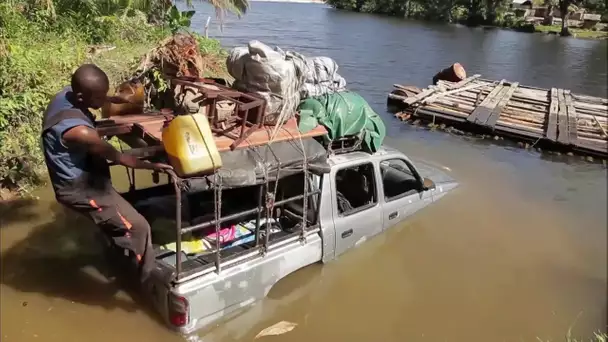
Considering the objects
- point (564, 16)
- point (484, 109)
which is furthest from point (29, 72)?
point (564, 16)

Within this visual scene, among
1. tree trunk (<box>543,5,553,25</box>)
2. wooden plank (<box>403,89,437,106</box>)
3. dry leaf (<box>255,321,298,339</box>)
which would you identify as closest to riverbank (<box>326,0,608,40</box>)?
tree trunk (<box>543,5,553,25</box>)

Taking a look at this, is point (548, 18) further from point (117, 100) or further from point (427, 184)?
point (117, 100)

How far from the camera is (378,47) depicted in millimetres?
29438

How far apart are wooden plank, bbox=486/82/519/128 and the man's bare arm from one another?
35.9 feet

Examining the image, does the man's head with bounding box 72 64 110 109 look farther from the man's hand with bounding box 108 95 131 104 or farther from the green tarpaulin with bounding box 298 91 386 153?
the green tarpaulin with bounding box 298 91 386 153

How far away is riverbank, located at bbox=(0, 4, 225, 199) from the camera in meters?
7.52

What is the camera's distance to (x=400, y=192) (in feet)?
23.3

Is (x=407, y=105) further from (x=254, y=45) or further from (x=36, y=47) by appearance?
(x=254, y=45)

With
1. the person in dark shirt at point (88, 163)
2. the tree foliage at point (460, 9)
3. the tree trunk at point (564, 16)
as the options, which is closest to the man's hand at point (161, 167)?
the person in dark shirt at point (88, 163)

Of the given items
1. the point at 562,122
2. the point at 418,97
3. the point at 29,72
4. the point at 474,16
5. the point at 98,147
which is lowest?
the point at 562,122

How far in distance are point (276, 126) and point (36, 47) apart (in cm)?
719

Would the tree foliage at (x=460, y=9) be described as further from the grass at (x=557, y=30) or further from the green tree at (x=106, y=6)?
the green tree at (x=106, y=6)

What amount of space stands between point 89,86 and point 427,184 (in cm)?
469

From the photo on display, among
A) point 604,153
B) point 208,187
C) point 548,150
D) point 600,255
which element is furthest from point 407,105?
point 600,255
